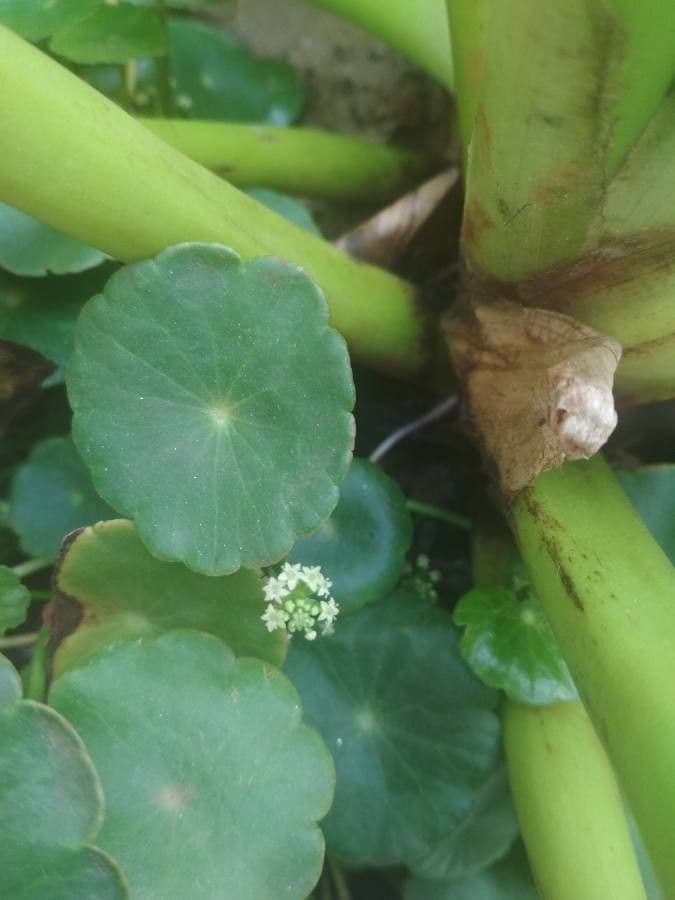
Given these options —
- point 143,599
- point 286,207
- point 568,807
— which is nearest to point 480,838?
point 568,807

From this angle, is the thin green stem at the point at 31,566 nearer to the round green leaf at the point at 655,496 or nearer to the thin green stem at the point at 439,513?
the thin green stem at the point at 439,513

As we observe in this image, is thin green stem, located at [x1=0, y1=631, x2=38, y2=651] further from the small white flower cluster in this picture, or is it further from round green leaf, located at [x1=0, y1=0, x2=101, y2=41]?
round green leaf, located at [x1=0, y1=0, x2=101, y2=41]

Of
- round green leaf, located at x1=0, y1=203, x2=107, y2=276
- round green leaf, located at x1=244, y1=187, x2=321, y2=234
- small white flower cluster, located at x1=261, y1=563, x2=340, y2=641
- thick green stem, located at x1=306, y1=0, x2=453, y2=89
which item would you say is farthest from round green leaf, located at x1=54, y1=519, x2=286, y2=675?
thick green stem, located at x1=306, y1=0, x2=453, y2=89

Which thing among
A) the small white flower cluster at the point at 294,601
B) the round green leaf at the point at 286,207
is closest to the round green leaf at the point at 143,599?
the small white flower cluster at the point at 294,601

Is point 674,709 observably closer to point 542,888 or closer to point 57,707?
point 542,888

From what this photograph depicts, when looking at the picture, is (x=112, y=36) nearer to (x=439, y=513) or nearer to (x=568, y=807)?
(x=439, y=513)

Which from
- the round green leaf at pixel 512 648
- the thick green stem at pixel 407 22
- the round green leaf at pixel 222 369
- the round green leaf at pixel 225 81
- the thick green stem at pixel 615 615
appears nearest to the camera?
the thick green stem at pixel 615 615
